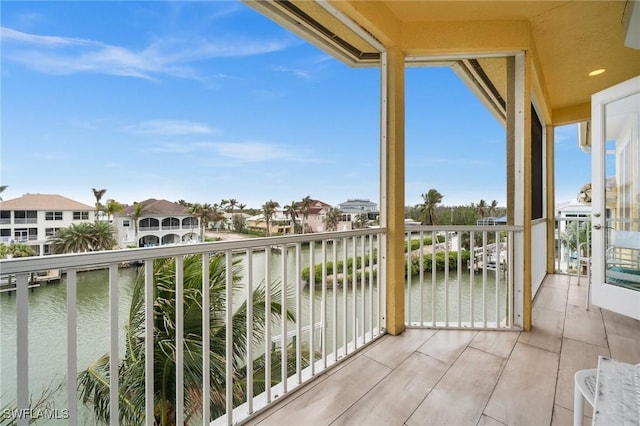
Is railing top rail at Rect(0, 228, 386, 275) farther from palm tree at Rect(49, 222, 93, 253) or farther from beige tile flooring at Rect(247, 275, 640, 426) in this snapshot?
beige tile flooring at Rect(247, 275, 640, 426)

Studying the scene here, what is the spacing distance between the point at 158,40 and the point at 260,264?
1.08 m

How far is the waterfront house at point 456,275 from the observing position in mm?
1499

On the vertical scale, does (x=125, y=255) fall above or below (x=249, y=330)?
above

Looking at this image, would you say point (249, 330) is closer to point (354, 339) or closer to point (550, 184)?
point (354, 339)

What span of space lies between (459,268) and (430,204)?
65 cm

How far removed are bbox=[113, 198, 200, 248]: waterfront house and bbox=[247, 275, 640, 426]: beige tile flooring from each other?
3.19 feet

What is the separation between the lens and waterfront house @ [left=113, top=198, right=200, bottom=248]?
1.02 m

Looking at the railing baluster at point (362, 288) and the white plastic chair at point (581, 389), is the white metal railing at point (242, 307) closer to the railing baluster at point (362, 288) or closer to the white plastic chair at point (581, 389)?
the railing baluster at point (362, 288)

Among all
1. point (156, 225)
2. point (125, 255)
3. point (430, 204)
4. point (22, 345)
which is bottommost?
point (22, 345)

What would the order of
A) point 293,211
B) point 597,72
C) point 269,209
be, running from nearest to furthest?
point 269,209
point 293,211
point 597,72

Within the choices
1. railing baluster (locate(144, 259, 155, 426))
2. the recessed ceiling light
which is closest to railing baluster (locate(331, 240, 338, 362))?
railing baluster (locate(144, 259, 155, 426))

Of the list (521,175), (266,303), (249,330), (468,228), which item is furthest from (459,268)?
(249,330)

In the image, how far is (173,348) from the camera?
1.58 m

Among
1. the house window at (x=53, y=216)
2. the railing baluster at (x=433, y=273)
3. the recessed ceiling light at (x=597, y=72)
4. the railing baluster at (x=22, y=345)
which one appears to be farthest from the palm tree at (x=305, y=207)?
the recessed ceiling light at (x=597, y=72)
